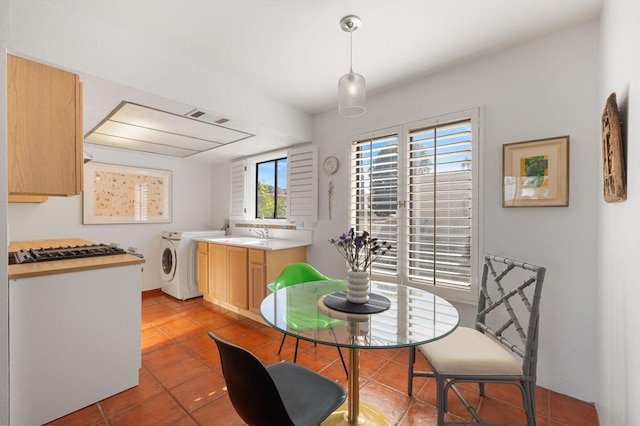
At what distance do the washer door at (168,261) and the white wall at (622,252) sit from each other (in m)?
4.25

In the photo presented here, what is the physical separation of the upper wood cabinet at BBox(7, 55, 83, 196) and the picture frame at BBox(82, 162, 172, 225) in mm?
2232

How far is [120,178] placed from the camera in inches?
152

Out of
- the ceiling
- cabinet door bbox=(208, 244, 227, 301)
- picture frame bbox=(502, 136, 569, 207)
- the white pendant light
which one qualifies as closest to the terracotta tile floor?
cabinet door bbox=(208, 244, 227, 301)

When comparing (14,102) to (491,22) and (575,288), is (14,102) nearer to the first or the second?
(491,22)

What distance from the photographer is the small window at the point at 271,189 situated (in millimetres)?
4023

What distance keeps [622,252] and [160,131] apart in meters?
3.63

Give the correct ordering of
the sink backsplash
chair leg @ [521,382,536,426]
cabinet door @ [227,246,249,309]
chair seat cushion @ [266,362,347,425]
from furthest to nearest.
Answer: the sink backsplash, cabinet door @ [227,246,249,309], chair leg @ [521,382,536,426], chair seat cushion @ [266,362,347,425]

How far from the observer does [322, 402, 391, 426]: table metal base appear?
1.56m

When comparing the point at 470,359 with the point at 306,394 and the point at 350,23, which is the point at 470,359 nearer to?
the point at 306,394

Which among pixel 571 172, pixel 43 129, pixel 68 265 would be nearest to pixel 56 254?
pixel 68 265

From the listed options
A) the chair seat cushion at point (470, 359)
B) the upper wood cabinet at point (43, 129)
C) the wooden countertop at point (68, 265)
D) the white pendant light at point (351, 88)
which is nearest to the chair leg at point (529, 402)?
the chair seat cushion at point (470, 359)

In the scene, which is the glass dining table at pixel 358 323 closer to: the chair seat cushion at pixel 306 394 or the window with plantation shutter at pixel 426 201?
the chair seat cushion at pixel 306 394

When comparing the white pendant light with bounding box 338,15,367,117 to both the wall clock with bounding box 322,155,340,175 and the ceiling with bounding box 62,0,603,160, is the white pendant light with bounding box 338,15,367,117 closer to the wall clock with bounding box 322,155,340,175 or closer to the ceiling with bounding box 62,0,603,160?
the ceiling with bounding box 62,0,603,160

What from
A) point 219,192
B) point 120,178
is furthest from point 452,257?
point 120,178
